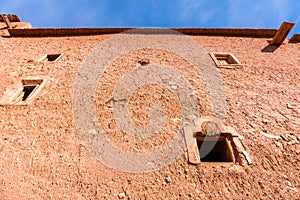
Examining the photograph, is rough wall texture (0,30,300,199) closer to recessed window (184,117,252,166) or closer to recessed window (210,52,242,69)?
recessed window (184,117,252,166)

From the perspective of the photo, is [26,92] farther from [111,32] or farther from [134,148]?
[111,32]

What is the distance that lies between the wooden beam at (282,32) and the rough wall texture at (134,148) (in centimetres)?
235

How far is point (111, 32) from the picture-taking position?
771 cm

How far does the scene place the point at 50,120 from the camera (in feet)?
11.7

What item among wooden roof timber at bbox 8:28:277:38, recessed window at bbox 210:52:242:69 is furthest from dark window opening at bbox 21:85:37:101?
recessed window at bbox 210:52:242:69

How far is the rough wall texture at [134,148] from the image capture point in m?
2.51

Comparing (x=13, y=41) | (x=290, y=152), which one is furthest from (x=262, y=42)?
(x=13, y=41)

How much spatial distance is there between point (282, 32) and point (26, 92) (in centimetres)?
967

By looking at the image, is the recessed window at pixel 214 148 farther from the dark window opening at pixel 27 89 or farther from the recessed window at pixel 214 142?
the dark window opening at pixel 27 89

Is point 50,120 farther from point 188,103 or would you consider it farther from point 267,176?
point 267,176

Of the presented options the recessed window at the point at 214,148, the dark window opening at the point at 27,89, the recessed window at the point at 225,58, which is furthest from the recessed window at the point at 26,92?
the recessed window at the point at 225,58

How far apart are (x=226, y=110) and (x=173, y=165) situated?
1.96m

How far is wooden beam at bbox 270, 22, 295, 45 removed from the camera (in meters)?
6.52

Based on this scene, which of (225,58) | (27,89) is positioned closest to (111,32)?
(27,89)
